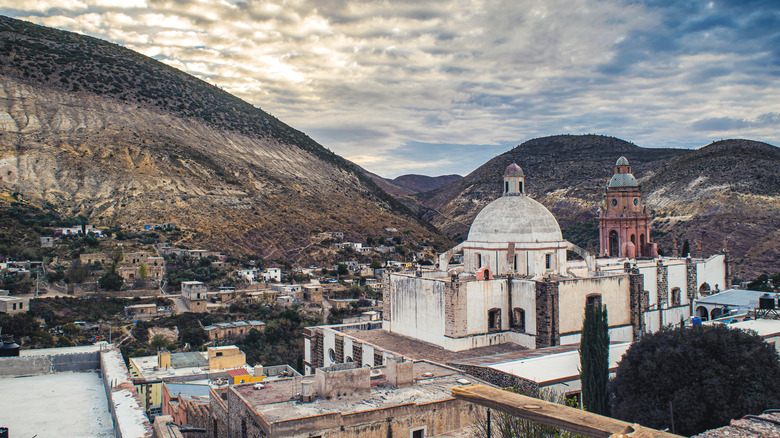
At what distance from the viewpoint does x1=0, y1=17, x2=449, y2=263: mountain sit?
182ft

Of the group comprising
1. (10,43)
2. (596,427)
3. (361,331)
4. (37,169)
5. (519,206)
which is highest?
(10,43)

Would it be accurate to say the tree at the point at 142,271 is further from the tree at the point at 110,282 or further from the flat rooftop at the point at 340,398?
the flat rooftop at the point at 340,398

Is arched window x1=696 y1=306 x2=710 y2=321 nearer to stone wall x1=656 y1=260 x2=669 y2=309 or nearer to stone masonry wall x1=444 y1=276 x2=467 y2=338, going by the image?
stone wall x1=656 y1=260 x2=669 y2=309

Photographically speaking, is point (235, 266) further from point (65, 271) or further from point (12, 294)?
point (12, 294)

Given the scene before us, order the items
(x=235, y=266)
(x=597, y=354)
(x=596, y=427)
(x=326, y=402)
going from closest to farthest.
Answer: (x=596, y=427)
(x=326, y=402)
(x=597, y=354)
(x=235, y=266)

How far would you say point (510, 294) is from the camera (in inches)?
806

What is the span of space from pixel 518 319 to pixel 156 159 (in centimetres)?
5238

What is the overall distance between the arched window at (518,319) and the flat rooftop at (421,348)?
638 mm

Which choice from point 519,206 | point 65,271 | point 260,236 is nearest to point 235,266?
point 260,236

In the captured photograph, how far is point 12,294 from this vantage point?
38469 millimetres

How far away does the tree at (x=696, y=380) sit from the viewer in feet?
44.3

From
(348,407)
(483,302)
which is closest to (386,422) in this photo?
(348,407)

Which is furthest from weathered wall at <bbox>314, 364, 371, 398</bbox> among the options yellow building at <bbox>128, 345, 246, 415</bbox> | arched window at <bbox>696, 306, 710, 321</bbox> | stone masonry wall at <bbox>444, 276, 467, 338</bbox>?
arched window at <bbox>696, 306, 710, 321</bbox>

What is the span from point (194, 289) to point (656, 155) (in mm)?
72502
